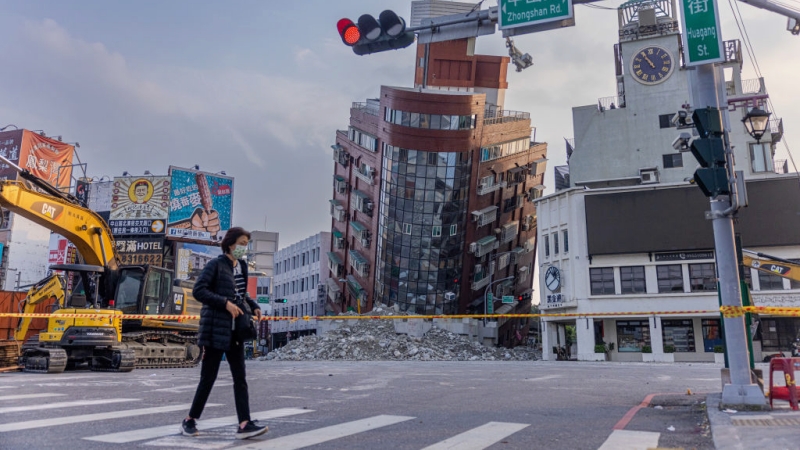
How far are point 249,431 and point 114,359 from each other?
483 inches

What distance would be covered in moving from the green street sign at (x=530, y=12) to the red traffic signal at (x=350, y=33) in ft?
6.37

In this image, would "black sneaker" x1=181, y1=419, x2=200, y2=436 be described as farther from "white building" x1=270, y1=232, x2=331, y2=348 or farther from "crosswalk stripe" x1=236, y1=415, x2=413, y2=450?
"white building" x1=270, y1=232, x2=331, y2=348

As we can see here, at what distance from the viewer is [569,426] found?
22.1ft

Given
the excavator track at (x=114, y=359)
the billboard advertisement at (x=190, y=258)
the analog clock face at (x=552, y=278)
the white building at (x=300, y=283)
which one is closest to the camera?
the excavator track at (x=114, y=359)

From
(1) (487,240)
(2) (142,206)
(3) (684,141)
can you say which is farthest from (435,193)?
(3) (684,141)

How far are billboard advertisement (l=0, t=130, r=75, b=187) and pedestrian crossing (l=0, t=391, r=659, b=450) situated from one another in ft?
209

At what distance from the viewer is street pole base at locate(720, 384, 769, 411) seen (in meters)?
7.56

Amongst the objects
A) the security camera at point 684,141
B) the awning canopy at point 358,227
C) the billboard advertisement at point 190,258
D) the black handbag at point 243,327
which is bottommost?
the black handbag at point 243,327

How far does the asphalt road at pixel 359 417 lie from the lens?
18.4ft

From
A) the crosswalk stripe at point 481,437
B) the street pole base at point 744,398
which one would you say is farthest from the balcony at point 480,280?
the crosswalk stripe at point 481,437

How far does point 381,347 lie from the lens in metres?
44.2

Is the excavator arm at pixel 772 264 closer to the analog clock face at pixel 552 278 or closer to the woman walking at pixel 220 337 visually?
the woman walking at pixel 220 337

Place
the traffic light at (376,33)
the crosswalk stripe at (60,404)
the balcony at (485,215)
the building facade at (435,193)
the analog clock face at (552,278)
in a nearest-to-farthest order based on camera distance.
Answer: the crosswalk stripe at (60,404)
the traffic light at (376,33)
the analog clock face at (552,278)
the building facade at (435,193)
the balcony at (485,215)

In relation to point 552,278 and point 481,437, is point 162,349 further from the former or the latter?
point 552,278
